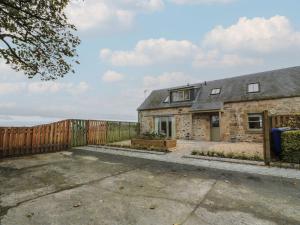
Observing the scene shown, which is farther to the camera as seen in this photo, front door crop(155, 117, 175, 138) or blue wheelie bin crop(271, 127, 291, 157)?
front door crop(155, 117, 175, 138)

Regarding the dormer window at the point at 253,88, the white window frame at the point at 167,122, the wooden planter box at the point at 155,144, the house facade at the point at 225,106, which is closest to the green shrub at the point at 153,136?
the wooden planter box at the point at 155,144

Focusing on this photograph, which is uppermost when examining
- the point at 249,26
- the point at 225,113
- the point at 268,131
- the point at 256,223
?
the point at 249,26

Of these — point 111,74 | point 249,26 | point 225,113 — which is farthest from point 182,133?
point 111,74

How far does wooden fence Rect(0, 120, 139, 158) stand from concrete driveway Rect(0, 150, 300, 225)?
3.28 metres

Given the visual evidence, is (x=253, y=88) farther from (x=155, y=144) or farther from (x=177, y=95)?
(x=155, y=144)

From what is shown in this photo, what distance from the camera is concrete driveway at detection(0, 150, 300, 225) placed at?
2.99 metres

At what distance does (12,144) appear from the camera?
899cm

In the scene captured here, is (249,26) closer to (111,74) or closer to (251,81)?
(251,81)

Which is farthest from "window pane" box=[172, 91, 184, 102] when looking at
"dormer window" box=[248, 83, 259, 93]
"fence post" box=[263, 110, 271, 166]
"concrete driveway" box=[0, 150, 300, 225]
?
"concrete driveway" box=[0, 150, 300, 225]

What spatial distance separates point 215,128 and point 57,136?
12.2 metres

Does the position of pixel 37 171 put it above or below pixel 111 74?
below

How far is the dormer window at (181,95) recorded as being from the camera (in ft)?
61.3

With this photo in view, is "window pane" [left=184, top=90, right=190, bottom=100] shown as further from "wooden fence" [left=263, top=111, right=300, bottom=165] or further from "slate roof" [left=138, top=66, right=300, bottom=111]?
"wooden fence" [left=263, top=111, right=300, bottom=165]

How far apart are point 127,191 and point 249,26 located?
Result: 1388 cm
